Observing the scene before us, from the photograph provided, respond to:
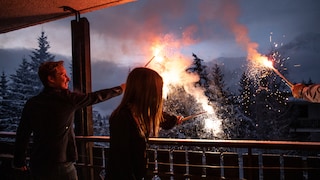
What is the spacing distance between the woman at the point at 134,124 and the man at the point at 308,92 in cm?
146

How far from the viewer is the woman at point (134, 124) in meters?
1.91

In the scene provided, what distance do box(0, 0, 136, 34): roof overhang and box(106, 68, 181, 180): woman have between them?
2.16m

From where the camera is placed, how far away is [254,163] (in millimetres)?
3121

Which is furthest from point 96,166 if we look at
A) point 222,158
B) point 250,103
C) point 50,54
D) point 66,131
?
point 50,54

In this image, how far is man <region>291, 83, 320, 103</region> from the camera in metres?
2.68

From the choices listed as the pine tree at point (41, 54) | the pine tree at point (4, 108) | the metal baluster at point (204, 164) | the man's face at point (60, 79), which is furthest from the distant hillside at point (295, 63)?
the man's face at point (60, 79)

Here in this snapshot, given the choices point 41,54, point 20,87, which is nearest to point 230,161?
point 20,87

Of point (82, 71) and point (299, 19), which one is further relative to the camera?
point (299, 19)

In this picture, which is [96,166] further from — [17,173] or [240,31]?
[240,31]

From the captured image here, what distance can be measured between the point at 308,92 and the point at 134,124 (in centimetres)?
173

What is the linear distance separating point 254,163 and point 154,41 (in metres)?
2.82

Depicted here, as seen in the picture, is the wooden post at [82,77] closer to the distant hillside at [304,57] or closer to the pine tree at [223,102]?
the pine tree at [223,102]

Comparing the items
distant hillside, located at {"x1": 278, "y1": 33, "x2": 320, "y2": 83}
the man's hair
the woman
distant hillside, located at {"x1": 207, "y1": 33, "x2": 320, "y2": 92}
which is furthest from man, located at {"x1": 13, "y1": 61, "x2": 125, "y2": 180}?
distant hillside, located at {"x1": 278, "y1": 33, "x2": 320, "y2": 83}

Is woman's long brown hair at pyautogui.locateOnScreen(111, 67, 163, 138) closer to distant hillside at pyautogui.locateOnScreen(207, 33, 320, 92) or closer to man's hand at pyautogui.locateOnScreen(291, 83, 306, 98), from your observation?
man's hand at pyautogui.locateOnScreen(291, 83, 306, 98)
